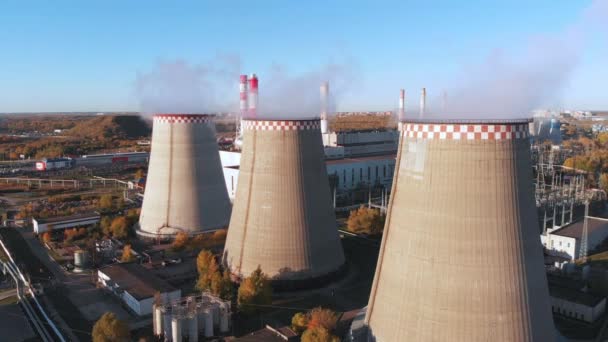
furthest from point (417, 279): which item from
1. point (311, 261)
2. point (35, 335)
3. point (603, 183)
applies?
point (603, 183)

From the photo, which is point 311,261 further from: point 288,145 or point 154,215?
point 154,215

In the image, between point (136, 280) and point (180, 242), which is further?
point (180, 242)

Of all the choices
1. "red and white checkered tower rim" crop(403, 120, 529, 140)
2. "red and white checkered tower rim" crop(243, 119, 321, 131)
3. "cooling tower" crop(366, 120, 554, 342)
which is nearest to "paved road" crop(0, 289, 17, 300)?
"red and white checkered tower rim" crop(243, 119, 321, 131)

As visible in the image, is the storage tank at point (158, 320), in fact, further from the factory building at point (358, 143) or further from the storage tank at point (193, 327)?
the factory building at point (358, 143)

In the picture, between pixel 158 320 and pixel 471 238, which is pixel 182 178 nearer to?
pixel 158 320

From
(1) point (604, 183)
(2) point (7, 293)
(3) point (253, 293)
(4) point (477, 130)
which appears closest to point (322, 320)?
(3) point (253, 293)

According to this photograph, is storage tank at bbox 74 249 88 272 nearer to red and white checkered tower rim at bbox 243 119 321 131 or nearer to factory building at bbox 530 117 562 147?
red and white checkered tower rim at bbox 243 119 321 131
